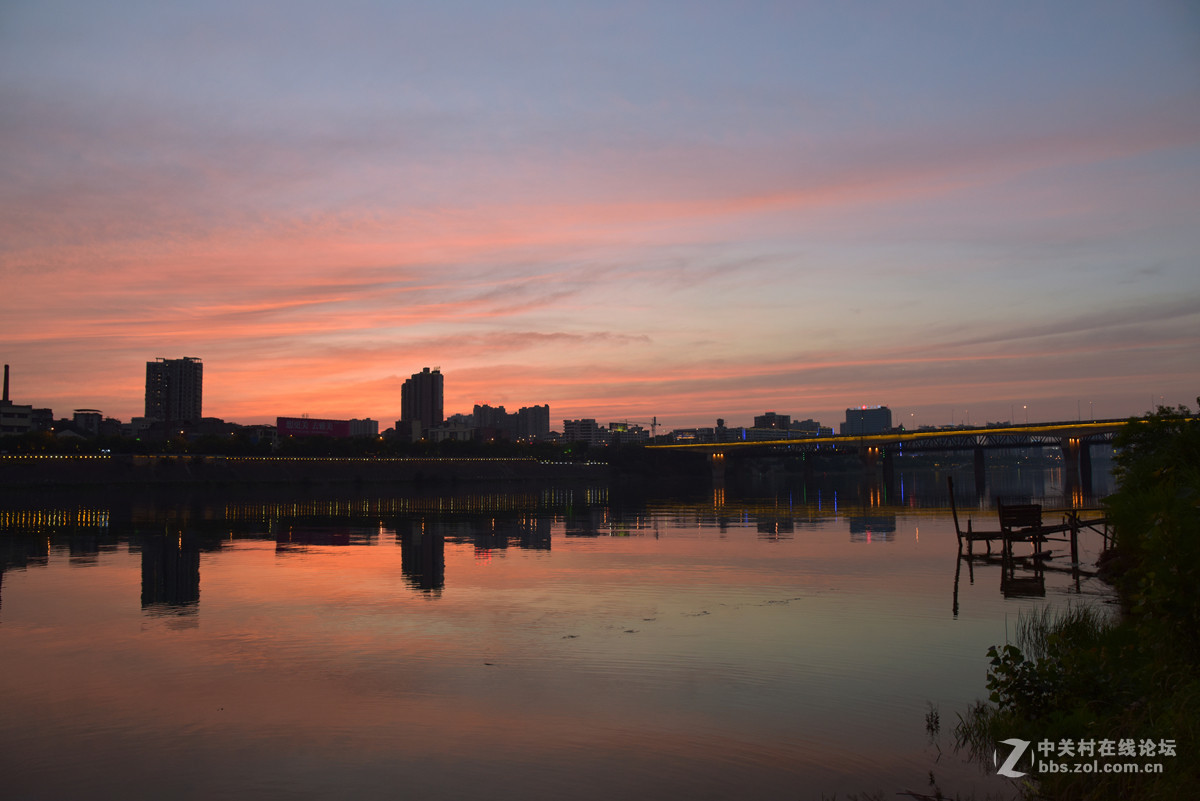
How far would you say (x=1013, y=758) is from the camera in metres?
13.7

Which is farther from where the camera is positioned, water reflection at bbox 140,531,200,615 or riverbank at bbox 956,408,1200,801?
water reflection at bbox 140,531,200,615

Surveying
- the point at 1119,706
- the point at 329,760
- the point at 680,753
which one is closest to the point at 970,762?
the point at 1119,706

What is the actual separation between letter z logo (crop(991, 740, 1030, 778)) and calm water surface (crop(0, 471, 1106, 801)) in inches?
11.8

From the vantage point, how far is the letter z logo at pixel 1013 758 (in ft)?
44.0

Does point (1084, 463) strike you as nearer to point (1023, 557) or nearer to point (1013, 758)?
point (1023, 557)

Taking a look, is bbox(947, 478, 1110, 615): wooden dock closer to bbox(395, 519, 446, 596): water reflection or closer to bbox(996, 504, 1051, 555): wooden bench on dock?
bbox(996, 504, 1051, 555): wooden bench on dock

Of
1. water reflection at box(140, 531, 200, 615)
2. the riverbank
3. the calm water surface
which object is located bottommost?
the calm water surface

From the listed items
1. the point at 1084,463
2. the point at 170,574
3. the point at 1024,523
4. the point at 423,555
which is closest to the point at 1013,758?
the point at 1024,523

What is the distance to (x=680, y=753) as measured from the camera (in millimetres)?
14602

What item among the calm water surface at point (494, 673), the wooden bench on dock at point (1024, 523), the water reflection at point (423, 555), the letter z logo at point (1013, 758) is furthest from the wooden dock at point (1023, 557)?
the water reflection at point (423, 555)

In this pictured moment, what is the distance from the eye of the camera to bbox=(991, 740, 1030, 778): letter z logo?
13398mm

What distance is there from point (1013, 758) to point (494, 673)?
35.1 feet

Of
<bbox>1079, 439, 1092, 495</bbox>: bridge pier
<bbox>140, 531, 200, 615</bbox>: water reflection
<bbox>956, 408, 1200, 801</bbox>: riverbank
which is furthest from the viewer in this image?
<bbox>1079, 439, 1092, 495</bbox>: bridge pier

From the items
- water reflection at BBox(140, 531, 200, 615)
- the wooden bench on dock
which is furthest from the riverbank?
water reflection at BBox(140, 531, 200, 615)
